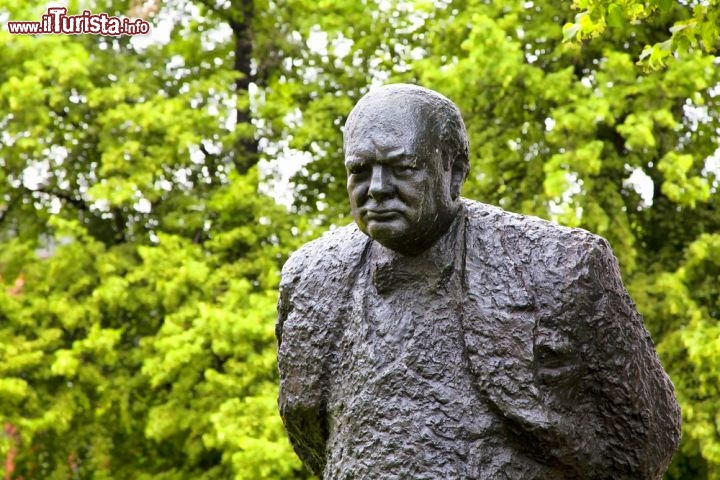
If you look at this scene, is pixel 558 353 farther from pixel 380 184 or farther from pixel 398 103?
pixel 398 103

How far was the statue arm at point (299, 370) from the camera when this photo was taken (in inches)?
181

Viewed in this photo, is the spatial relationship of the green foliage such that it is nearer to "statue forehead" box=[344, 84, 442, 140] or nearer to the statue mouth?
"statue forehead" box=[344, 84, 442, 140]

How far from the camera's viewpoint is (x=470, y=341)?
4277 millimetres

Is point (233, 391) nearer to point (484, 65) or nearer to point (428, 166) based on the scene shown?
point (484, 65)

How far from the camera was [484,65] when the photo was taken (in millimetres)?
12336

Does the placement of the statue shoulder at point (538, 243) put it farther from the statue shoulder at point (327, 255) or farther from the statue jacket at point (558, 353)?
the statue shoulder at point (327, 255)

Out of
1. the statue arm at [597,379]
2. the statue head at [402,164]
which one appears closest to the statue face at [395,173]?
the statue head at [402,164]

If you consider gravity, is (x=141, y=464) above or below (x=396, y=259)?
below

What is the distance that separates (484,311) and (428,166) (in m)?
0.53

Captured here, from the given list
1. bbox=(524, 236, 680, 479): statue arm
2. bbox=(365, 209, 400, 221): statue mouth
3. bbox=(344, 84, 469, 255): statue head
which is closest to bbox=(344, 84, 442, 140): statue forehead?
bbox=(344, 84, 469, 255): statue head

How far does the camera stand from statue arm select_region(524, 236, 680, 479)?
13.6ft

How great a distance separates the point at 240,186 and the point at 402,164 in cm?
958

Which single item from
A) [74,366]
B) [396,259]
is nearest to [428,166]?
[396,259]

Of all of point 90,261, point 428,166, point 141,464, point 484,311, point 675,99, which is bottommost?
point 141,464
